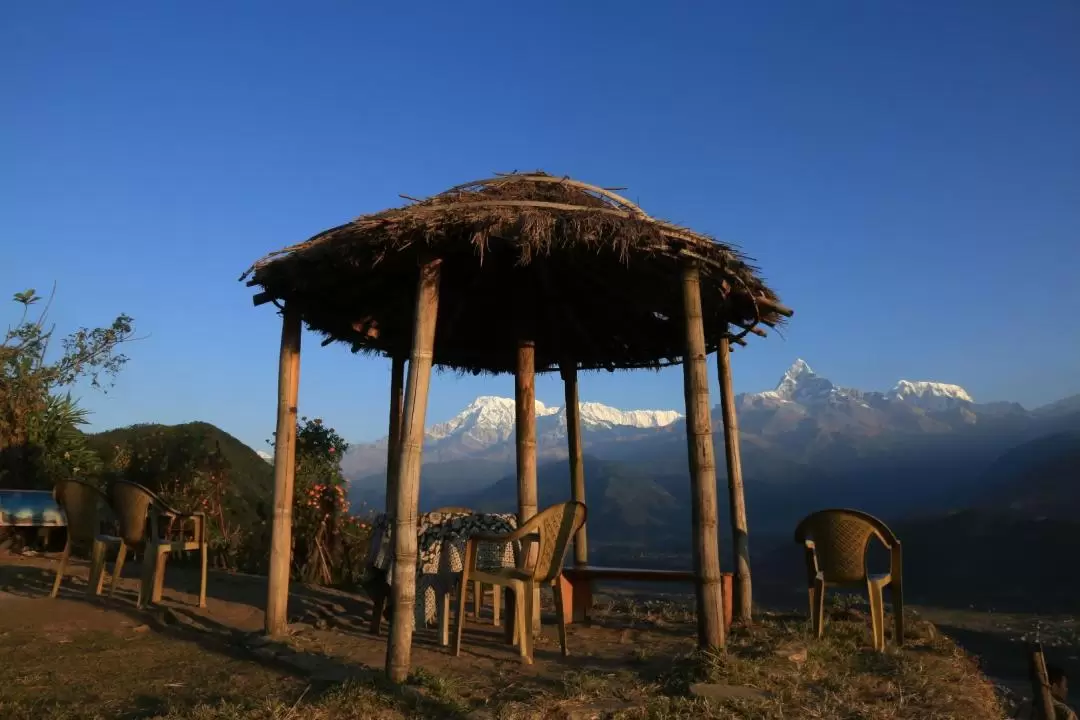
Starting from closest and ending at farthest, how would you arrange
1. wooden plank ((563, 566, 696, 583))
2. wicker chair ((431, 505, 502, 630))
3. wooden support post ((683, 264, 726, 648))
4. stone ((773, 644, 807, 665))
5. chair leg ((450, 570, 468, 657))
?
1. stone ((773, 644, 807, 665))
2. wooden support post ((683, 264, 726, 648))
3. chair leg ((450, 570, 468, 657))
4. wicker chair ((431, 505, 502, 630))
5. wooden plank ((563, 566, 696, 583))

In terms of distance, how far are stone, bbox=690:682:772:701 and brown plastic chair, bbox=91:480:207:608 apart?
4859 millimetres

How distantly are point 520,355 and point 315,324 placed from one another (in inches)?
87.6

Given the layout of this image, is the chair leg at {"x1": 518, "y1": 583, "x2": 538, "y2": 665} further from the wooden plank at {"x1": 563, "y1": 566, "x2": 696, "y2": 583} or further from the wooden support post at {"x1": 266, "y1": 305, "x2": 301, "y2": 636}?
the wooden support post at {"x1": 266, "y1": 305, "x2": 301, "y2": 636}

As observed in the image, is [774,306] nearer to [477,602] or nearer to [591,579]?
[591,579]

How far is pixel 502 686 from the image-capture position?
16.5 ft

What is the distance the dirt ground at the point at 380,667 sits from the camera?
14.4 ft

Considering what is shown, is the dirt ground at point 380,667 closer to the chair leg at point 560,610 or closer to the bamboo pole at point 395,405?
the chair leg at point 560,610

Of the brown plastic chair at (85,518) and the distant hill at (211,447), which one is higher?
the distant hill at (211,447)

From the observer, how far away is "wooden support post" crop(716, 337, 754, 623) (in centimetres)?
747

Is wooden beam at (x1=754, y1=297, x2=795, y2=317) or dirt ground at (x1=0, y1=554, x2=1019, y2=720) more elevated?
wooden beam at (x1=754, y1=297, x2=795, y2=317)

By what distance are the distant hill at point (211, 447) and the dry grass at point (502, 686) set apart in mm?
6579

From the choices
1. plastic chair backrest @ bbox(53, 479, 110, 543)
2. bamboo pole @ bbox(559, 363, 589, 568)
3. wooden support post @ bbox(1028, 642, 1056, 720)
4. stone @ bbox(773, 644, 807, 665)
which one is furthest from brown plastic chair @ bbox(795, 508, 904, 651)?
plastic chair backrest @ bbox(53, 479, 110, 543)

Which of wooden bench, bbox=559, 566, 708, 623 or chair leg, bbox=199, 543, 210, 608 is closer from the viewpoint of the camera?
wooden bench, bbox=559, 566, 708, 623

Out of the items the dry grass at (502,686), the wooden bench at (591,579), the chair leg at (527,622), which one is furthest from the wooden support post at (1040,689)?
the chair leg at (527,622)
